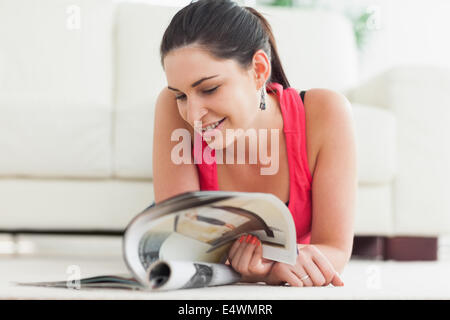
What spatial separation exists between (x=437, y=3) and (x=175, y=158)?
264cm

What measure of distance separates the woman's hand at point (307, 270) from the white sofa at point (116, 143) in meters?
0.75

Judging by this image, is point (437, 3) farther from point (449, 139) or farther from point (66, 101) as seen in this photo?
point (66, 101)

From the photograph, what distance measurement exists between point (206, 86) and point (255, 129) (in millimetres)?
230

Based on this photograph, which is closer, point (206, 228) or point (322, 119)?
point (206, 228)

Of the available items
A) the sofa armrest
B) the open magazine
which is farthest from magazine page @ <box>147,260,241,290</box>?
the sofa armrest

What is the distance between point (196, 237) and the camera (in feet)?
2.30

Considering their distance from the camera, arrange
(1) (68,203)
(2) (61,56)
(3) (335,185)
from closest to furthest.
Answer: (3) (335,185) → (1) (68,203) → (2) (61,56)

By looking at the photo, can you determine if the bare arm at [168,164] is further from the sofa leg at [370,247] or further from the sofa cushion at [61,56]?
the sofa leg at [370,247]

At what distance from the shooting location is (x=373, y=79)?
165 cm

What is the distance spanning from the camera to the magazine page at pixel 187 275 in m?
0.62

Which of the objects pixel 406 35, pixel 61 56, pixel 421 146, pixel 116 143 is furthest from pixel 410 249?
pixel 406 35

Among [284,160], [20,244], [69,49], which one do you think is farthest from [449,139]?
[20,244]

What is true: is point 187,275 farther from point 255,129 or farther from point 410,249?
point 410,249

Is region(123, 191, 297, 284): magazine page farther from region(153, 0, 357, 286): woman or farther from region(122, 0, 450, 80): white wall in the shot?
region(122, 0, 450, 80): white wall
